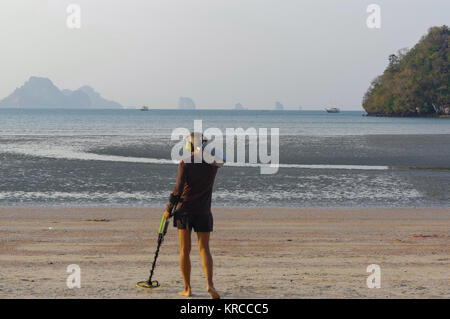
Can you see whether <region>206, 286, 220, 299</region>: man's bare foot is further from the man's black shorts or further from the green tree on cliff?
the green tree on cliff

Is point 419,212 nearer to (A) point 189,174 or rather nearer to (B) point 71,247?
(B) point 71,247

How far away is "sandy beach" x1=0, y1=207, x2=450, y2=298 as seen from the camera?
25.5ft

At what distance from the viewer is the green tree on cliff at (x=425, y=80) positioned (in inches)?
6452

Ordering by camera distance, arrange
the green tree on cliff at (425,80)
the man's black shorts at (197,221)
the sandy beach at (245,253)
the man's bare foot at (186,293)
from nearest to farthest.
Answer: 1. the man's black shorts at (197,221)
2. the man's bare foot at (186,293)
3. the sandy beach at (245,253)
4. the green tree on cliff at (425,80)

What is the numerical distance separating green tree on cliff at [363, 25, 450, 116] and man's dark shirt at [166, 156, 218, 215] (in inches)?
6575

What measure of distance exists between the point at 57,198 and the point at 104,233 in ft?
21.8

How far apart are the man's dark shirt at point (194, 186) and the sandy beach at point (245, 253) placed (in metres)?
1.25

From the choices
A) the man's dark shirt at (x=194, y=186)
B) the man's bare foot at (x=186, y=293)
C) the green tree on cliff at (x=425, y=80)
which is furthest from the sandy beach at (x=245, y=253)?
the green tree on cliff at (x=425, y=80)

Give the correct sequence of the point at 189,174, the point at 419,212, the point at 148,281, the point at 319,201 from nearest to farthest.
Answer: the point at 189,174, the point at 148,281, the point at 419,212, the point at 319,201

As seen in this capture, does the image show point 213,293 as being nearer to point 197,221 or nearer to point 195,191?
point 197,221

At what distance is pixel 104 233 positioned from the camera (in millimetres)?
12086

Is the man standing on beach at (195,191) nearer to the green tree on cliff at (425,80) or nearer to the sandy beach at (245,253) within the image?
the sandy beach at (245,253)

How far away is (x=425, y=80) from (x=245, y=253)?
16687 centimetres
